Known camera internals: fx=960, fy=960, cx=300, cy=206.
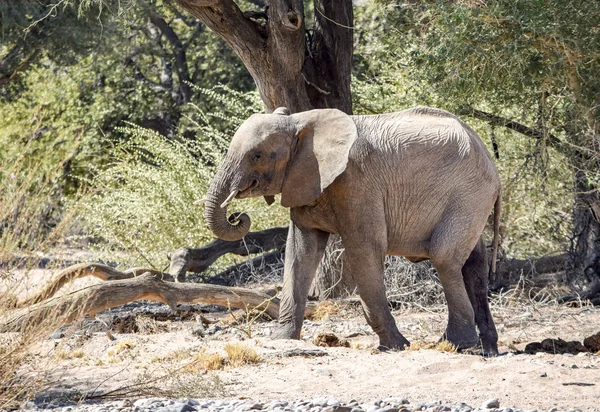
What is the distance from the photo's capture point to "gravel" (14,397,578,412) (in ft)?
19.2

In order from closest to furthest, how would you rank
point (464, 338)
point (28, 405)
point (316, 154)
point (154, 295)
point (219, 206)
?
point (28, 405) → point (219, 206) → point (316, 154) → point (464, 338) → point (154, 295)

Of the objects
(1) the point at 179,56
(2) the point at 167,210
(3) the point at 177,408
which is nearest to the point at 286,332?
(3) the point at 177,408

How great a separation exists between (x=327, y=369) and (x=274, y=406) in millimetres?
1512

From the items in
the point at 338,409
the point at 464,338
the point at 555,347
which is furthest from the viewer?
the point at 555,347

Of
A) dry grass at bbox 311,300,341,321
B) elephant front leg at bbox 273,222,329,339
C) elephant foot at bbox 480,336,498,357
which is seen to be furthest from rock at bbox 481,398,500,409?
dry grass at bbox 311,300,341,321

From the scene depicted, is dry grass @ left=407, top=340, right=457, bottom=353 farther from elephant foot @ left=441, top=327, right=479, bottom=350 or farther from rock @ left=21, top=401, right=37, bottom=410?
rock @ left=21, top=401, right=37, bottom=410

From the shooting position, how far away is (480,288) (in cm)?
922

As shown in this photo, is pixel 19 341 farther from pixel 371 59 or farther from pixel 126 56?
pixel 126 56

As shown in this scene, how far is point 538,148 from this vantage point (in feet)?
41.4

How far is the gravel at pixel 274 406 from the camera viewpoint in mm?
5863

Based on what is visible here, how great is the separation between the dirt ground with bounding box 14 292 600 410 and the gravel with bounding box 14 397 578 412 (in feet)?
0.82

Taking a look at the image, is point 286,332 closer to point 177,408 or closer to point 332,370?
point 332,370

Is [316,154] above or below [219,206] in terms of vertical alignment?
above

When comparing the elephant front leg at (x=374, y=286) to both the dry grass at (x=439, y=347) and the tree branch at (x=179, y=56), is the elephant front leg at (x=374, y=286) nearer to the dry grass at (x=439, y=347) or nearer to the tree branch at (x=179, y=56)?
the dry grass at (x=439, y=347)
